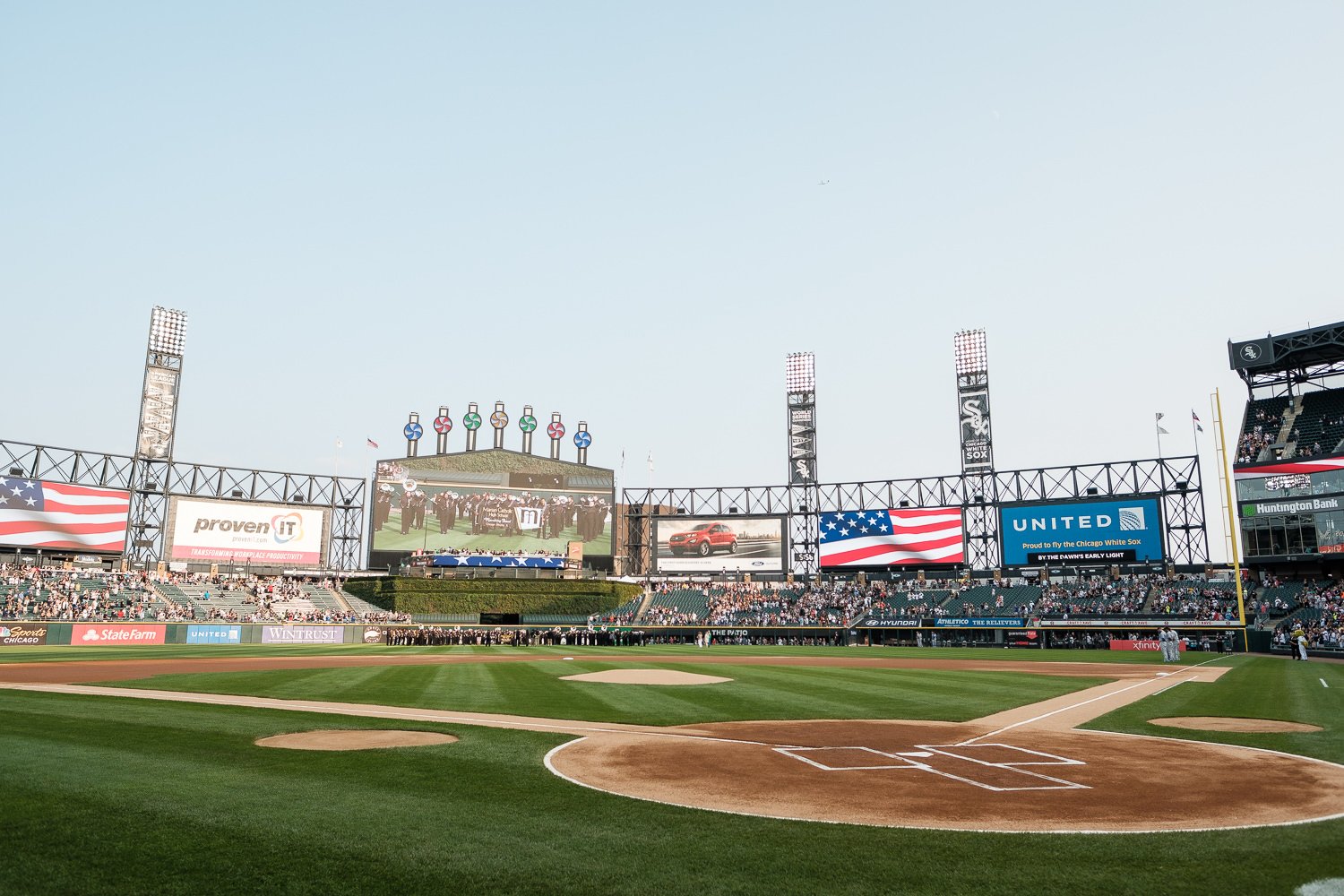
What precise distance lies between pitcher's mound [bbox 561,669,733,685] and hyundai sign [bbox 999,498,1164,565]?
44559mm

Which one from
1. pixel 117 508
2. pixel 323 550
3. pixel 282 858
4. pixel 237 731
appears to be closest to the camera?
pixel 282 858

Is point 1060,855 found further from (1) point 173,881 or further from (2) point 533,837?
(1) point 173,881

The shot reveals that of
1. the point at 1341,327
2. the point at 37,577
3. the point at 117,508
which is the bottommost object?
the point at 37,577

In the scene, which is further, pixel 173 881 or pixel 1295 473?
pixel 1295 473

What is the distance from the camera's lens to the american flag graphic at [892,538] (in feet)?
229

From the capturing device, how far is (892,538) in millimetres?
71438

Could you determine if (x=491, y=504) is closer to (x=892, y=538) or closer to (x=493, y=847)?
(x=892, y=538)

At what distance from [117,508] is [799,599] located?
5387 centimetres

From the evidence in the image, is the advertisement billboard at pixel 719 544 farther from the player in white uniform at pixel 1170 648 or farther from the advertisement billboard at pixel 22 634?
the advertisement billboard at pixel 22 634

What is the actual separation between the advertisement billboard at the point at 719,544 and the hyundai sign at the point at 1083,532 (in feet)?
69.1

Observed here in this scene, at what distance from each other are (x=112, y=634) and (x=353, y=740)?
140ft

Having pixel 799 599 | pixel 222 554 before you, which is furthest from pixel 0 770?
pixel 222 554

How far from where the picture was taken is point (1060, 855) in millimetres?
7105

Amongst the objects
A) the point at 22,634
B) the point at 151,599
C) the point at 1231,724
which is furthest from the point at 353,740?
the point at 151,599
